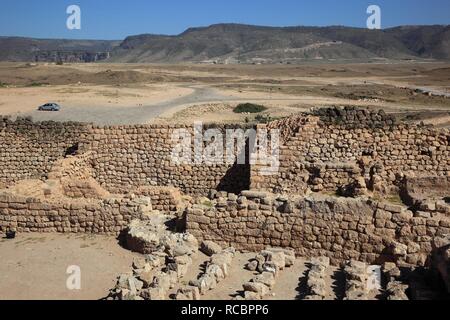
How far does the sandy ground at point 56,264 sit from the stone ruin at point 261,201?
15.8 inches

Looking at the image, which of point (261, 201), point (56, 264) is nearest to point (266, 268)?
point (261, 201)

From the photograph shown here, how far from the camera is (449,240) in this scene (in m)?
8.27

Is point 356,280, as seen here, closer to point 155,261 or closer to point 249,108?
→ point 155,261

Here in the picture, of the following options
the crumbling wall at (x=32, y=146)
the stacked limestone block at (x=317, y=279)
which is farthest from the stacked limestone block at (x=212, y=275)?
the crumbling wall at (x=32, y=146)

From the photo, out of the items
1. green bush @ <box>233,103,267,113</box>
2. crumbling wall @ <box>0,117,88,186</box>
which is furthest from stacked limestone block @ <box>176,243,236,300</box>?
green bush @ <box>233,103,267,113</box>

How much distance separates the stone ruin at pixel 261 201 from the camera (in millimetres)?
8797

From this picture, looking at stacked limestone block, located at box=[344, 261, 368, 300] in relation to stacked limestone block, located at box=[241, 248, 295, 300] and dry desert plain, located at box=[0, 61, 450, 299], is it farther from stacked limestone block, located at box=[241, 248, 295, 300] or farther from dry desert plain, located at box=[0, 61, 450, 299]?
stacked limestone block, located at box=[241, 248, 295, 300]

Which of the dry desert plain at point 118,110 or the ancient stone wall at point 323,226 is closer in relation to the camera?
the ancient stone wall at point 323,226

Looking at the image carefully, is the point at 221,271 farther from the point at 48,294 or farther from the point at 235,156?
the point at 235,156

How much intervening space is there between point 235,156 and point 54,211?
5.44 metres

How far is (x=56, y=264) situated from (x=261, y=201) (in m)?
4.22

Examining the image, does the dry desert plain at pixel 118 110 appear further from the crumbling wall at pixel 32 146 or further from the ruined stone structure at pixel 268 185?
the crumbling wall at pixel 32 146

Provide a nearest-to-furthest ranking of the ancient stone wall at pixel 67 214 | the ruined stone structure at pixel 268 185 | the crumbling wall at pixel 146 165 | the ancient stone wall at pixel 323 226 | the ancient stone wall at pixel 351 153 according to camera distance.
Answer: the ancient stone wall at pixel 323 226
the ruined stone structure at pixel 268 185
the ancient stone wall at pixel 67 214
the ancient stone wall at pixel 351 153
the crumbling wall at pixel 146 165

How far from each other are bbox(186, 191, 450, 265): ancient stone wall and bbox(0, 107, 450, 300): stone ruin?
19 millimetres
